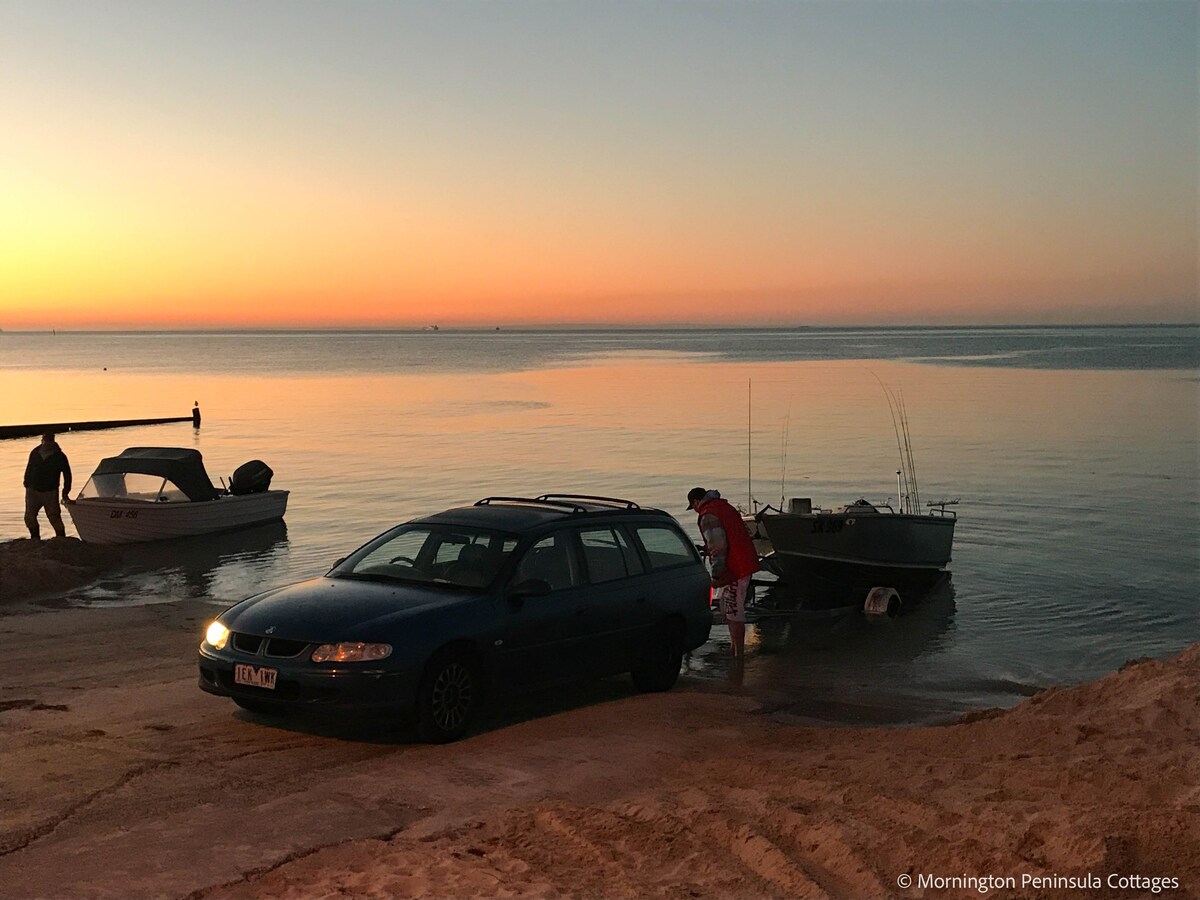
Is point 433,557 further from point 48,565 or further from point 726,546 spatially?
point 48,565

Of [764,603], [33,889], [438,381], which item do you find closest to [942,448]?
[764,603]

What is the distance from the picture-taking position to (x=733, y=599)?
14.0 m

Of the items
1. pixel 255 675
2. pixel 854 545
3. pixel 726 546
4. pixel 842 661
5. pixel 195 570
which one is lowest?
pixel 842 661

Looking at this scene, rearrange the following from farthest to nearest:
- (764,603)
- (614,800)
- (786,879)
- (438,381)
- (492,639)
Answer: (438,381), (764,603), (492,639), (614,800), (786,879)

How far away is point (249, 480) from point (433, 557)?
16896mm

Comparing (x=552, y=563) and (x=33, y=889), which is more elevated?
(x=552, y=563)

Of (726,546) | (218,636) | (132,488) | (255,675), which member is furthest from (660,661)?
(132,488)

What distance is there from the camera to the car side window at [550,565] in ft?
33.9

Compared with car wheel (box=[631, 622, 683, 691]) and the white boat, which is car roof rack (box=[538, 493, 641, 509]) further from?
the white boat

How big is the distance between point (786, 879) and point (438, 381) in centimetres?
8963

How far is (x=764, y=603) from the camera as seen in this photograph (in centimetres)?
1977

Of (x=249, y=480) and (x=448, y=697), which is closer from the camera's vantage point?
(x=448, y=697)

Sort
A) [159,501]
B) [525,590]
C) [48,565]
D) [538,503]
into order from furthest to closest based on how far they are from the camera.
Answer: [159,501] → [48,565] → [538,503] → [525,590]

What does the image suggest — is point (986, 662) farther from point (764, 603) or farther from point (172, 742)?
point (172, 742)
